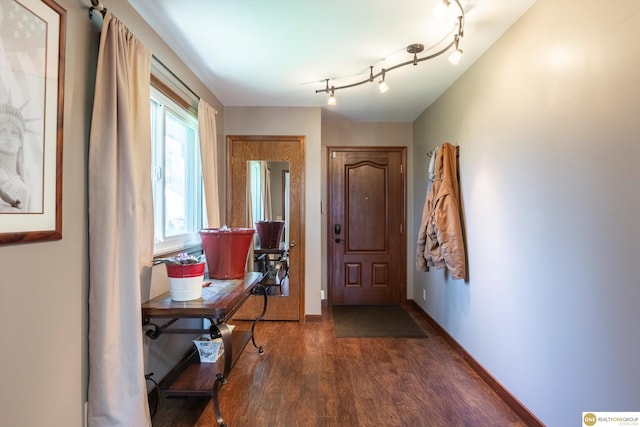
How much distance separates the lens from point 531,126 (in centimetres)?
181

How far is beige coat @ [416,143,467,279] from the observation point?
2596 mm

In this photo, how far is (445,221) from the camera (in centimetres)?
270

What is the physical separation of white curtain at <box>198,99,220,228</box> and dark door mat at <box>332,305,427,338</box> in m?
1.71

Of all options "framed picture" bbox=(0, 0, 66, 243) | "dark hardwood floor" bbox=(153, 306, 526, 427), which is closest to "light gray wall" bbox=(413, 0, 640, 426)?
"dark hardwood floor" bbox=(153, 306, 526, 427)

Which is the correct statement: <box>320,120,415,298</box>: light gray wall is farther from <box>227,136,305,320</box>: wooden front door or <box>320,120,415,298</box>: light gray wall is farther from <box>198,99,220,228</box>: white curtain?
<box>198,99,220,228</box>: white curtain

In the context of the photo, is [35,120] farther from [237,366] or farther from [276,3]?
[237,366]

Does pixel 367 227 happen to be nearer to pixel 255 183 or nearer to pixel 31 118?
pixel 255 183

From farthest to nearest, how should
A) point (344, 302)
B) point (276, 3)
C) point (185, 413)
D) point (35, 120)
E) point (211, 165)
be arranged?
point (344, 302) → point (211, 165) → point (185, 413) → point (276, 3) → point (35, 120)

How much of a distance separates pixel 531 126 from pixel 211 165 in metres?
2.35

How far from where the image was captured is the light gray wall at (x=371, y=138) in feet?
13.6

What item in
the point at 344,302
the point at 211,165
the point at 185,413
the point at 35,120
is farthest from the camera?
the point at 344,302

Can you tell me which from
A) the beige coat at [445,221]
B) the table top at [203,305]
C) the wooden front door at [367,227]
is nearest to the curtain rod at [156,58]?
the table top at [203,305]

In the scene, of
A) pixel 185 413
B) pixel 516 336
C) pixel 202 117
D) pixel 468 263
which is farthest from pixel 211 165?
pixel 516 336

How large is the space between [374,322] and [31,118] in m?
3.30
